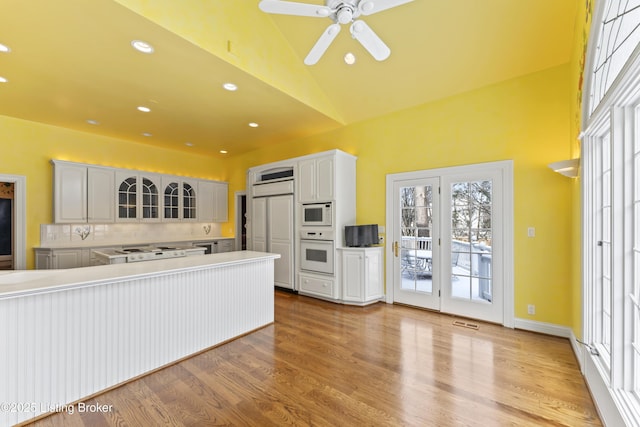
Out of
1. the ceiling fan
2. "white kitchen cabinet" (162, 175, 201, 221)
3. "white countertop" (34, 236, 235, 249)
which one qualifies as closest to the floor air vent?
the ceiling fan

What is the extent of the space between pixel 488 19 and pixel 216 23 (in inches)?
108

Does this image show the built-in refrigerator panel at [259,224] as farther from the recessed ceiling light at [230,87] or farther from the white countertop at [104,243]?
the recessed ceiling light at [230,87]

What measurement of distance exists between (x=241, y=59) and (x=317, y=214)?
2.42 m

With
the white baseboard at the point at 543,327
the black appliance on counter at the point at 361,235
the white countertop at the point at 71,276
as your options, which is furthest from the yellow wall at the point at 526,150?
the white countertop at the point at 71,276

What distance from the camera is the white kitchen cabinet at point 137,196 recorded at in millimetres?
5246

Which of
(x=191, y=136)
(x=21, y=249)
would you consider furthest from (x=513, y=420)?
(x=21, y=249)

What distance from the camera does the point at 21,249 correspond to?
4.41 meters

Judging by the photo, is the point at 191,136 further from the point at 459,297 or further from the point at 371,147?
the point at 459,297

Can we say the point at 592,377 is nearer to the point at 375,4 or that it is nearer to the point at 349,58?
the point at 375,4

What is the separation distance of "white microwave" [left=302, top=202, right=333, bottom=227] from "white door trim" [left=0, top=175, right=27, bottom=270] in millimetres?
4360

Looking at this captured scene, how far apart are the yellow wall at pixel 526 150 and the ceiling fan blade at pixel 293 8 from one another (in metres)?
2.51

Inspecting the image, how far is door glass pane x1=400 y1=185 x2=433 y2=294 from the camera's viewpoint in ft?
13.1

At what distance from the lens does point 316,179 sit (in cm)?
461

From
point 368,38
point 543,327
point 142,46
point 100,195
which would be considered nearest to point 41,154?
point 100,195
